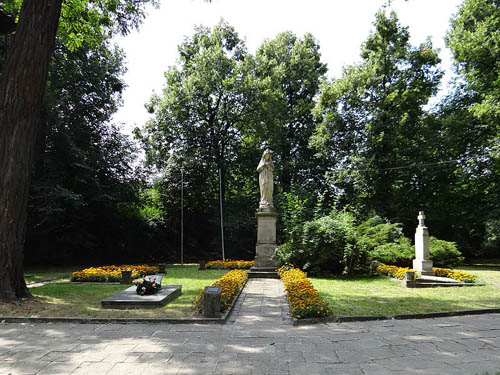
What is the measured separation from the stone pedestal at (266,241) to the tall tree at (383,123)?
26.4 feet

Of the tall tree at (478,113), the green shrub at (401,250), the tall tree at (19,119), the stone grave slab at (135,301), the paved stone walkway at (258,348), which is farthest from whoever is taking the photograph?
the tall tree at (478,113)

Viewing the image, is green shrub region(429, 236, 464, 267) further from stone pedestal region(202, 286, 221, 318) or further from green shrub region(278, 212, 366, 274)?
stone pedestal region(202, 286, 221, 318)

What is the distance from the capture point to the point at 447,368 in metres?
4.04

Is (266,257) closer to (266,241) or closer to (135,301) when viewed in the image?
(266,241)

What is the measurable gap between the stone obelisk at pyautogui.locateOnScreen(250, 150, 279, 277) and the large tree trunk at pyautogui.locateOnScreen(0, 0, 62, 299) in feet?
28.9

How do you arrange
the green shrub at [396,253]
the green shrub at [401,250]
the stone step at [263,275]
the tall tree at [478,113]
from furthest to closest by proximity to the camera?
the tall tree at [478,113]
the green shrub at [401,250]
the green shrub at [396,253]
the stone step at [263,275]

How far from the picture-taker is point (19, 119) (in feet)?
27.6

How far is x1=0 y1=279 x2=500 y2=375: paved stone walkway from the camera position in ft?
13.5

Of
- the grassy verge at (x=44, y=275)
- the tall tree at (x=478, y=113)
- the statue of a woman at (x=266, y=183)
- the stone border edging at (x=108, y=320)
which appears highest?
the tall tree at (x=478, y=113)

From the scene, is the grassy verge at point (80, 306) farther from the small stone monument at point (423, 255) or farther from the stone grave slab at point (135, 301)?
the small stone monument at point (423, 255)

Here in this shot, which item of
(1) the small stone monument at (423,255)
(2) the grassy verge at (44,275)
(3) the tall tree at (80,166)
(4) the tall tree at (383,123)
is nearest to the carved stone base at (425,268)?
(1) the small stone monument at (423,255)

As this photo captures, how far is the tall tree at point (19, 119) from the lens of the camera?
813 centimetres

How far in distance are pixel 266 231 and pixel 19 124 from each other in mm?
10155

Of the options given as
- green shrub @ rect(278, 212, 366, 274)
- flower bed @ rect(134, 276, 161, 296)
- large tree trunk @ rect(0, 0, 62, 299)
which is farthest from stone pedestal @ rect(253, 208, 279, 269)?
large tree trunk @ rect(0, 0, 62, 299)
